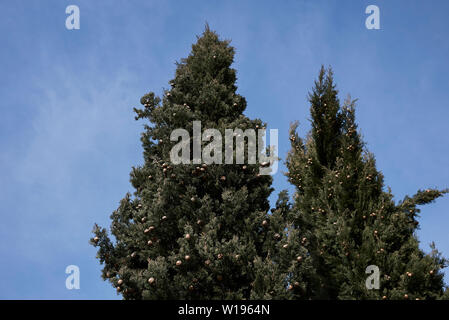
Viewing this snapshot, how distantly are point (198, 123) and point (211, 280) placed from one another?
3.66 metres

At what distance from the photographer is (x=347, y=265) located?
9.11 meters

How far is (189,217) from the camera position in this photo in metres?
7.45

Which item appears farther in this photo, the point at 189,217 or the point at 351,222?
the point at 351,222

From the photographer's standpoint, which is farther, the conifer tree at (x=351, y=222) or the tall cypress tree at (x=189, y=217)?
the conifer tree at (x=351, y=222)

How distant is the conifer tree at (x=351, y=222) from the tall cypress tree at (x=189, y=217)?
1142 mm

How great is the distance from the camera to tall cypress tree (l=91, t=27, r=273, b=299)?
6.63 metres

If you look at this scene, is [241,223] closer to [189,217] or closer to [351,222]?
[189,217]

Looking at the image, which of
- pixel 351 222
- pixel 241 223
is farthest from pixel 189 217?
pixel 351 222

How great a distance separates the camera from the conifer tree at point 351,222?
8461 mm

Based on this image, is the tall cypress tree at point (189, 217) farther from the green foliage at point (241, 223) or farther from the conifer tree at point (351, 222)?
the conifer tree at point (351, 222)

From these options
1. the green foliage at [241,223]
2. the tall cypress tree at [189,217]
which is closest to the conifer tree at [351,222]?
the green foliage at [241,223]

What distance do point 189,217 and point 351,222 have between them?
15.6ft

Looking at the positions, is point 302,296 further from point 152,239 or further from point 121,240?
point 121,240
